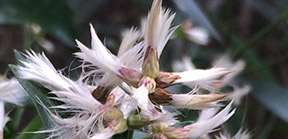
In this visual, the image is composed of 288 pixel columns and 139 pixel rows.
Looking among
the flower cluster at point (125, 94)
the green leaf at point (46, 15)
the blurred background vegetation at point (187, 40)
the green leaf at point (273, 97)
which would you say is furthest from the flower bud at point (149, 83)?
the green leaf at point (46, 15)

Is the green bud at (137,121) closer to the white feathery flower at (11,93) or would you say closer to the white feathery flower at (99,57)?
the white feathery flower at (99,57)

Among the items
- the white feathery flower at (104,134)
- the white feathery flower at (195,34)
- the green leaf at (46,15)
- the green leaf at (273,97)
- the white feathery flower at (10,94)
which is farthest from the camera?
the white feathery flower at (195,34)

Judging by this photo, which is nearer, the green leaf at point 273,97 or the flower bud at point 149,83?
the flower bud at point 149,83

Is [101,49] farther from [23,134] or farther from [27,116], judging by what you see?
[27,116]

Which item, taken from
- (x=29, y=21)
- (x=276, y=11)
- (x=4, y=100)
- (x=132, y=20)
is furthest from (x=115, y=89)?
(x=132, y=20)

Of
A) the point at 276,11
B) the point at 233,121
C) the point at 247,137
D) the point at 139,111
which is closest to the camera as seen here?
the point at 139,111

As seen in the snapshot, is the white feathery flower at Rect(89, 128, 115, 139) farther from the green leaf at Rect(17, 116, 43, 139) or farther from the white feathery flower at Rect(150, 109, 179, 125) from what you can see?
the green leaf at Rect(17, 116, 43, 139)

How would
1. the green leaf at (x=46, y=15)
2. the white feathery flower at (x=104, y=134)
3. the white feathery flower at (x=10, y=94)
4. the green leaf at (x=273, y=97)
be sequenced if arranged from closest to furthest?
the white feathery flower at (x=104, y=134)
the white feathery flower at (x=10, y=94)
the green leaf at (x=273, y=97)
the green leaf at (x=46, y=15)
